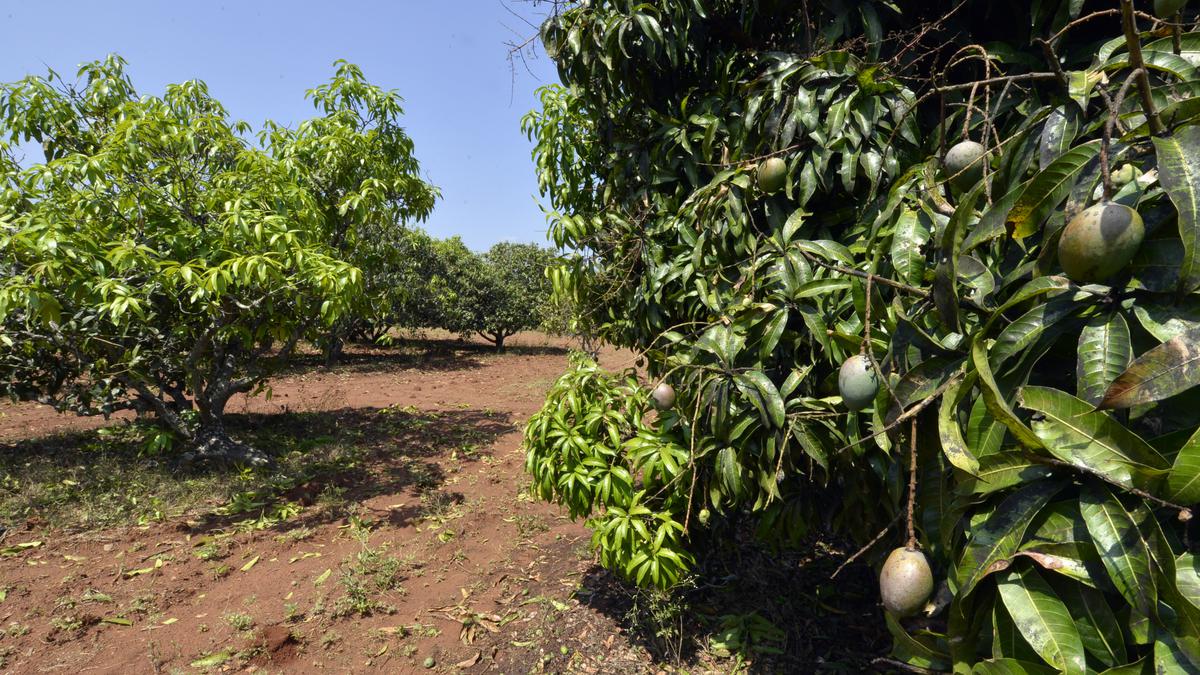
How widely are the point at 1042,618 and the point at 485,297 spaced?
1415 centimetres

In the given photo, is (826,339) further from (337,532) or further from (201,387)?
(201,387)

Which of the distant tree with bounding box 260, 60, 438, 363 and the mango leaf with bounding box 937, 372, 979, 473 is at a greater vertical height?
the distant tree with bounding box 260, 60, 438, 363

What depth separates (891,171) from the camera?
1.79 metres

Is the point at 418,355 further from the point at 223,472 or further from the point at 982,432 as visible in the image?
the point at 982,432

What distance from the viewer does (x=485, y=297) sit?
14.5 metres

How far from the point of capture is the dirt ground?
2.60 m

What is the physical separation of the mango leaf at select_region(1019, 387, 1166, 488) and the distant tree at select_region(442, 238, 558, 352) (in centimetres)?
1265

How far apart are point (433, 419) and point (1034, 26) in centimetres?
668

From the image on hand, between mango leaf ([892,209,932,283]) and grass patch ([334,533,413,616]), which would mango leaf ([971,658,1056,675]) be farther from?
grass patch ([334,533,413,616])

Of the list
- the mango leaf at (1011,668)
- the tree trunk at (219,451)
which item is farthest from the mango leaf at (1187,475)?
the tree trunk at (219,451)

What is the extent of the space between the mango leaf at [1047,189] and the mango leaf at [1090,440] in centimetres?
31

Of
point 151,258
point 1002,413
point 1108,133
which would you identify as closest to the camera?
point 1108,133

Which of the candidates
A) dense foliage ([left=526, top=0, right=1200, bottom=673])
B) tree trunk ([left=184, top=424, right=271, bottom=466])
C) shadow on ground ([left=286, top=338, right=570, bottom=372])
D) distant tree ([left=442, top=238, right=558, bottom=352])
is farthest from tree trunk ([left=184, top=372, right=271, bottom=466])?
distant tree ([left=442, top=238, right=558, bottom=352])

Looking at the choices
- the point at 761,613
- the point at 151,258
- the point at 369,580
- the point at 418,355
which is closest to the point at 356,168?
the point at 151,258
